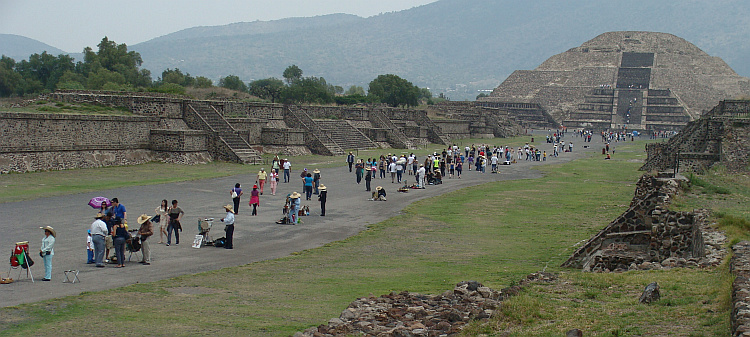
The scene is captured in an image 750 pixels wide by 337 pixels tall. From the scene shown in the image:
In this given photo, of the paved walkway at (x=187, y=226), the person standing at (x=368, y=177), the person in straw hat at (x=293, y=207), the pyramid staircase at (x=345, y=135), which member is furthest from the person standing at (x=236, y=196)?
the pyramid staircase at (x=345, y=135)

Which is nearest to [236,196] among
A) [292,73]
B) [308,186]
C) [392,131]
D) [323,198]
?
[323,198]

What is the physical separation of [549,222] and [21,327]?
17.5m

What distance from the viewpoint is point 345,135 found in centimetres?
6000

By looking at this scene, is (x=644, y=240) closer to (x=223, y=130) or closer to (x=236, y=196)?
(x=236, y=196)

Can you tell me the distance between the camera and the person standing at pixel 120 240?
16.3 meters

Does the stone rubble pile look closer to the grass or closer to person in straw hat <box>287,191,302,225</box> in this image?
the grass

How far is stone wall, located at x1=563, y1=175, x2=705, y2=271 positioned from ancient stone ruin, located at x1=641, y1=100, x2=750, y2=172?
1776cm

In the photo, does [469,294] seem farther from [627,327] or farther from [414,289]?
[627,327]

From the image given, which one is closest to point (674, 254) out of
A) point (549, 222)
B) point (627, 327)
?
point (627, 327)

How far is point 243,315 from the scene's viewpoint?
12125 millimetres

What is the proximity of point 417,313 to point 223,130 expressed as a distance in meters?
35.8

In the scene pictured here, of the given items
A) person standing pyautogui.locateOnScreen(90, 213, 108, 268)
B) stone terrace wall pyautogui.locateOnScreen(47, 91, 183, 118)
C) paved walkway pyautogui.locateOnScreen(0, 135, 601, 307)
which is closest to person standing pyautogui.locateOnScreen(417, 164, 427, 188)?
paved walkway pyautogui.locateOnScreen(0, 135, 601, 307)

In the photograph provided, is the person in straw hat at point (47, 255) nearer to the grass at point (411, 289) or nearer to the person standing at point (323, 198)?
the grass at point (411, 289)

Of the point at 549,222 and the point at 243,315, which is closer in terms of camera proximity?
the point at 243,315
